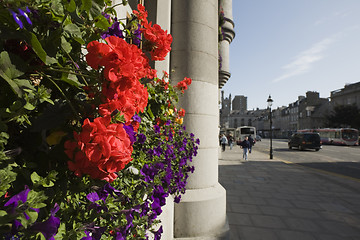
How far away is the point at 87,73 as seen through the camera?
2.54 feet

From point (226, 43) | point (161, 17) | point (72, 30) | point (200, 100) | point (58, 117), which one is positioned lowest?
point (58, 117)

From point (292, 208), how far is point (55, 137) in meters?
6.13

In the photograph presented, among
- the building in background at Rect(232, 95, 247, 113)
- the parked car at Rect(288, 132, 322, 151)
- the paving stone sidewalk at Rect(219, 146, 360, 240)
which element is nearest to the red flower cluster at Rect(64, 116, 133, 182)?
the paving stone sidewalk at Rect(219, 146, 360, 240)

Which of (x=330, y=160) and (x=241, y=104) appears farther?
(x=241, y=104)

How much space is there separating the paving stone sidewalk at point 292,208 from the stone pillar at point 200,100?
1.12 metres

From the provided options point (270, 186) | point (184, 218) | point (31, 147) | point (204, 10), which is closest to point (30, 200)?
point (31, 147)

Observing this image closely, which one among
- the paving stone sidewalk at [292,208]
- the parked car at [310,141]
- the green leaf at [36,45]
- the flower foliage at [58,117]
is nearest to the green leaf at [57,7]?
the flower foliage at [58,117]

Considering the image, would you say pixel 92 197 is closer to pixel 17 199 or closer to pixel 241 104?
pixel 17 199

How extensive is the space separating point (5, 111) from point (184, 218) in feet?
9.61

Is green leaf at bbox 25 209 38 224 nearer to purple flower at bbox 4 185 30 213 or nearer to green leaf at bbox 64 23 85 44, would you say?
purple flower at bbox 4 185 30 213

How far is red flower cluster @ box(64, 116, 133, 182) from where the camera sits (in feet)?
2.10

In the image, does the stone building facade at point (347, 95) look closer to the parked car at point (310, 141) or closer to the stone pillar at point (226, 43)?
the parked car at point (310, 141)

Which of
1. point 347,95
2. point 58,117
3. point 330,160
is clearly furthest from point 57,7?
point 347,95

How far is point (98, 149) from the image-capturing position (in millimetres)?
642
